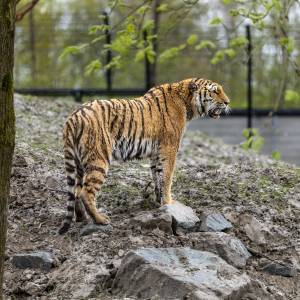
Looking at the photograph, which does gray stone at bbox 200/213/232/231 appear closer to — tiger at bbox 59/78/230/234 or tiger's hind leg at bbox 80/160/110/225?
tiger at bbox 59/78/230/234

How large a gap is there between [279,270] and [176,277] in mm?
1357

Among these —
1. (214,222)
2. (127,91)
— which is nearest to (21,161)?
(214,222)

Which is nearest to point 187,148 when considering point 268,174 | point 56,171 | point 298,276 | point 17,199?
point 268,174

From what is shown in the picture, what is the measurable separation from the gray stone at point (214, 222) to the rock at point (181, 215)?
9cm

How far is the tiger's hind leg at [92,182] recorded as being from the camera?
7.16 metres

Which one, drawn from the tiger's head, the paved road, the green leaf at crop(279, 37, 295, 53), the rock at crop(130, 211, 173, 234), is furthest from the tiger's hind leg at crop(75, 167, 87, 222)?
the paved road

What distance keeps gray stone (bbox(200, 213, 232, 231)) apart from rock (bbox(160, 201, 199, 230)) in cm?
9

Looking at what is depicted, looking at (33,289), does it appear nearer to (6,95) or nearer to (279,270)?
(6,95)

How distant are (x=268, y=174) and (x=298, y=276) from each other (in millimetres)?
2759

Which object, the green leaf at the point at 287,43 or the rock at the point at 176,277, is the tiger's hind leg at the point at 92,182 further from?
the green leaf at the point at 287,43

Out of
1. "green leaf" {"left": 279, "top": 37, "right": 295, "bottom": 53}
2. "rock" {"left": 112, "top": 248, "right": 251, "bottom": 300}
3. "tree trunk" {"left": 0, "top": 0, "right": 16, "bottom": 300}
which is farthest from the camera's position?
"green leaf" {"left": 279, "top": 37, "right": 295, "bottom": 53}

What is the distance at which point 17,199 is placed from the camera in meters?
8.17

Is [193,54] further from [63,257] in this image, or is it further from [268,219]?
[63,257]

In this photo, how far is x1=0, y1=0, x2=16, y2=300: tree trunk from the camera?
5605 mm
